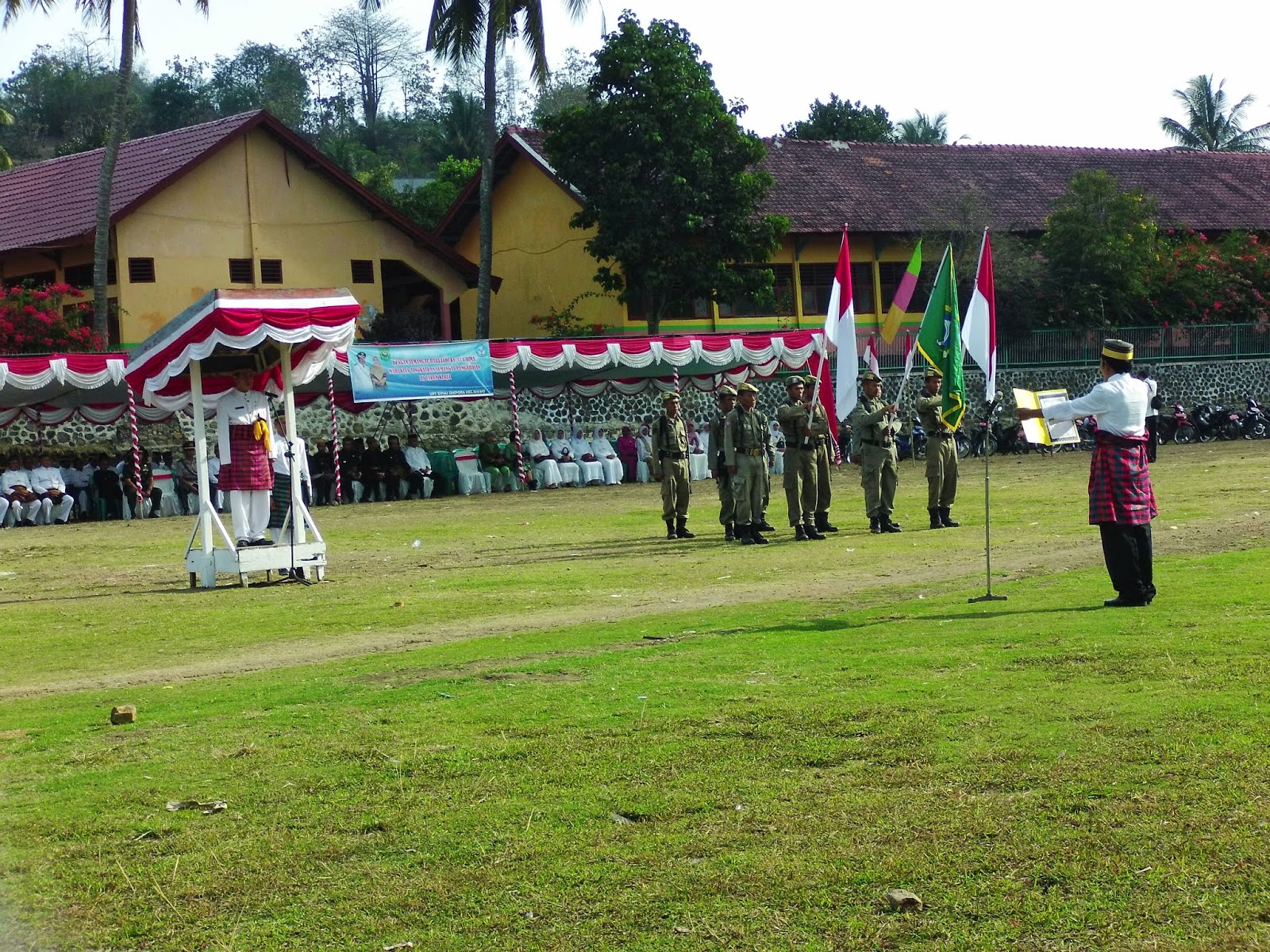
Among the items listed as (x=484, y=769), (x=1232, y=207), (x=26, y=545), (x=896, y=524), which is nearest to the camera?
(x=484, y=769)

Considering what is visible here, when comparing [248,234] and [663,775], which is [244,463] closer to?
[663,775]

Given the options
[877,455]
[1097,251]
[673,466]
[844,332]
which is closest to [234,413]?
[673,466]

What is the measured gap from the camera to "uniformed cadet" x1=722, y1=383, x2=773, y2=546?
60.5 ft

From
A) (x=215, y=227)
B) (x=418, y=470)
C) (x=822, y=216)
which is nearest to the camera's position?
(x=418, y=470)

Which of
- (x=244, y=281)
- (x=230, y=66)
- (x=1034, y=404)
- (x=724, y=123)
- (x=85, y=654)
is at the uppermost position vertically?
(x=230, y=66)

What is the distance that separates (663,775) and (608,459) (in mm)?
26792

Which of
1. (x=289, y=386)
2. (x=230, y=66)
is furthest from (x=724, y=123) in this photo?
(x=230, y=66)

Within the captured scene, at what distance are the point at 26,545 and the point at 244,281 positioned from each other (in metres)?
15.4

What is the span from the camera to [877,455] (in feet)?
62.6

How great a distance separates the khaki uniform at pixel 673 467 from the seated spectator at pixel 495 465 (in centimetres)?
1212

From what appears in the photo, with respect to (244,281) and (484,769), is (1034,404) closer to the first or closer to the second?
(484,769)

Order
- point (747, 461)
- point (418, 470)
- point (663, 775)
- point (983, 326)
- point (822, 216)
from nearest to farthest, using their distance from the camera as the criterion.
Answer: point (663, 775)
point (983, 326)
point (747, 461)
point (418, 470)
point (822, 216)

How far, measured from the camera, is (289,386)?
15930 mm

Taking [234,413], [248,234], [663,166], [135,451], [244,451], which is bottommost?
[244,451]
